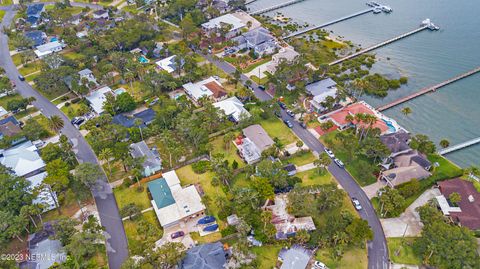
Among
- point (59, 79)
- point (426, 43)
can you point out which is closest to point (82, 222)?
point (59, 79)

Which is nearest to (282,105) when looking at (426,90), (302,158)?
(302,158)

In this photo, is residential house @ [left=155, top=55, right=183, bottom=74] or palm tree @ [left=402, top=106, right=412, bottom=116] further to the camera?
residential house @ [left=155, top=55, right=183, bottom=74]

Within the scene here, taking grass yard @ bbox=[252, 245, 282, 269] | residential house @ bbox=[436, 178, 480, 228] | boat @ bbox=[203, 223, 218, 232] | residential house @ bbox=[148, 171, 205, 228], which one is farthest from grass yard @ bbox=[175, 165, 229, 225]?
residential house @ bbox=[436, 178, 480, 228]

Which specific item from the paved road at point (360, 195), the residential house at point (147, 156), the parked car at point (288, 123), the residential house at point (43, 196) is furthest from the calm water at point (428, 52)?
the residential house at point (43, 196)

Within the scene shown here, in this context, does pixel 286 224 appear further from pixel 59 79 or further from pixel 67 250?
pixel 59 79

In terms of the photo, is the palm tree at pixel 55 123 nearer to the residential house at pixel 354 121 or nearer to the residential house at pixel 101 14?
the residential house at pixel 354 121

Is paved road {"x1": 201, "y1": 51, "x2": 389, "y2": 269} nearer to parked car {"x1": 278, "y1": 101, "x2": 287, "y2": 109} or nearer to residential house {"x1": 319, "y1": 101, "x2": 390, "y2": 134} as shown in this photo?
parked car {"x1": 278, "y1": 101, "x2": 287, "y2": 109}
